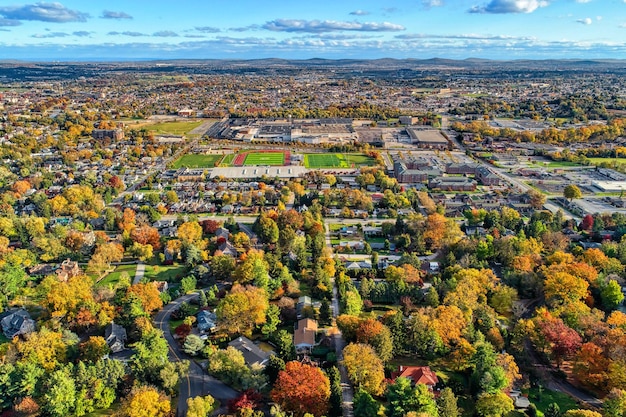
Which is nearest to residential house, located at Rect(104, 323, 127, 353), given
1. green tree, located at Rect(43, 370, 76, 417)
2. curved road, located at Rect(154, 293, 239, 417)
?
curved road, located at Rect(154, 293, 239, 417)

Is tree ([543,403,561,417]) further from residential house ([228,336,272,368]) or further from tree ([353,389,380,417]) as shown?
residential house ([228,336,272,368])

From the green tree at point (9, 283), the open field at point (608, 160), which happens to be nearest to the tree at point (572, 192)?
the open field at point (608, 160)

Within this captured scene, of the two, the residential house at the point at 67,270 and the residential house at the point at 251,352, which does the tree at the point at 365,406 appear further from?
the residential house at the point at 67,270

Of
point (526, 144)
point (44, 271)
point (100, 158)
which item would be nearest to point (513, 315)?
point (44, 271)

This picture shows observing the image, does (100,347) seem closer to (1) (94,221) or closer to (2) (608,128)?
(1) (94,221)

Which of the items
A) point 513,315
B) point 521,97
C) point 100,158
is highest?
point 521,97
